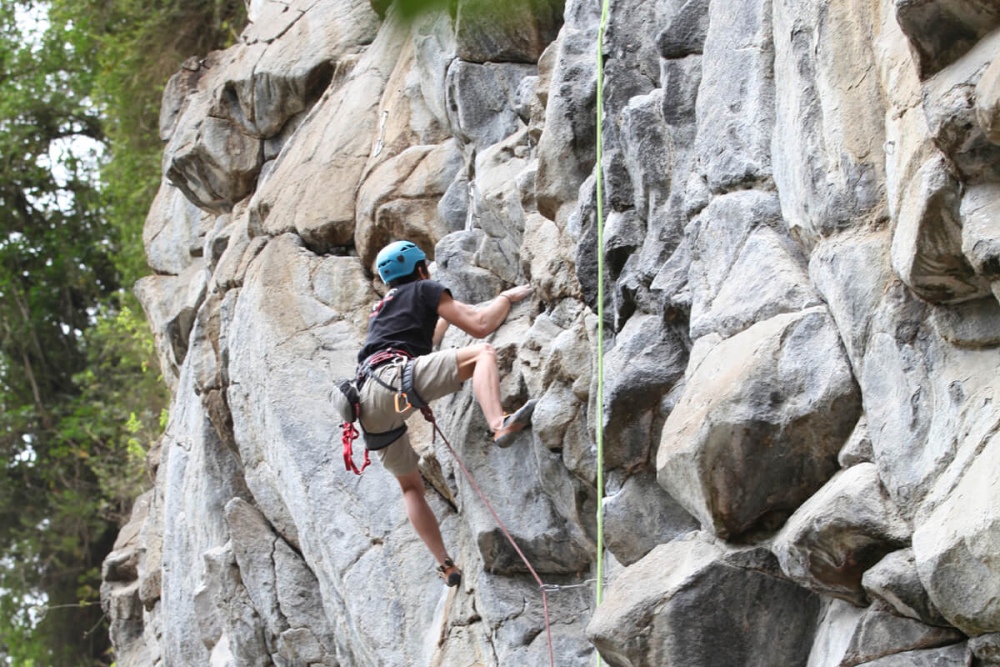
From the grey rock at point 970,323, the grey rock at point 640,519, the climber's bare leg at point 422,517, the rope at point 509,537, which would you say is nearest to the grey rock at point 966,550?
the grey rock at point 970,323

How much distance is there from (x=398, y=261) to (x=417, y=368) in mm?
707

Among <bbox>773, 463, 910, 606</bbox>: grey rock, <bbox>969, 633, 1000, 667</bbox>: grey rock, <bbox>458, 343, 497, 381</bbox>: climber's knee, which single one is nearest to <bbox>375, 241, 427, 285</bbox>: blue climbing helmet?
<bbox>458, 343, 497, 381</bbox>: climber's knee

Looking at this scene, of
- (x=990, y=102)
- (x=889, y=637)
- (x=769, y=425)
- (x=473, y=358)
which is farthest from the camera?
(x=473, y=358)

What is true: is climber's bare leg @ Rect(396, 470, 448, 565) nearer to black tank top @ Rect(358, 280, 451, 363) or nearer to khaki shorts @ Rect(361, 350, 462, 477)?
khaki shorts @ Rect(361, 350, 462, 477)

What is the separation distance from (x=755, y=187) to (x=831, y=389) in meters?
1.17

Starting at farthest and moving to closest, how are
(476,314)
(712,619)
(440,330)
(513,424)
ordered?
(440,330) → (476,314) → (513,424) → (712,619)

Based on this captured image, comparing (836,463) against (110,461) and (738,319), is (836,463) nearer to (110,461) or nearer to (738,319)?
(738,319)

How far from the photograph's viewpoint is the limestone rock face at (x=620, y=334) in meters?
4.34

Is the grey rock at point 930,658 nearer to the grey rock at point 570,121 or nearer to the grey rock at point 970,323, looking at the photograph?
the grey rock at point 970,323

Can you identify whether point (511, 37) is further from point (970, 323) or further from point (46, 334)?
point (46, 334)

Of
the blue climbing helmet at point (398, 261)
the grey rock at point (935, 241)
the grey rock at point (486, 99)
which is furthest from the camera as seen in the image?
the grey rock at point (486, 99)

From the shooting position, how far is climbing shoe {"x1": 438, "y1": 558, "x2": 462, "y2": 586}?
793 centimetres

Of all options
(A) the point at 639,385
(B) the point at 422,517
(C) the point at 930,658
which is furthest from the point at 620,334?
(C) the point at 930,658

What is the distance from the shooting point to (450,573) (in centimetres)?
793
